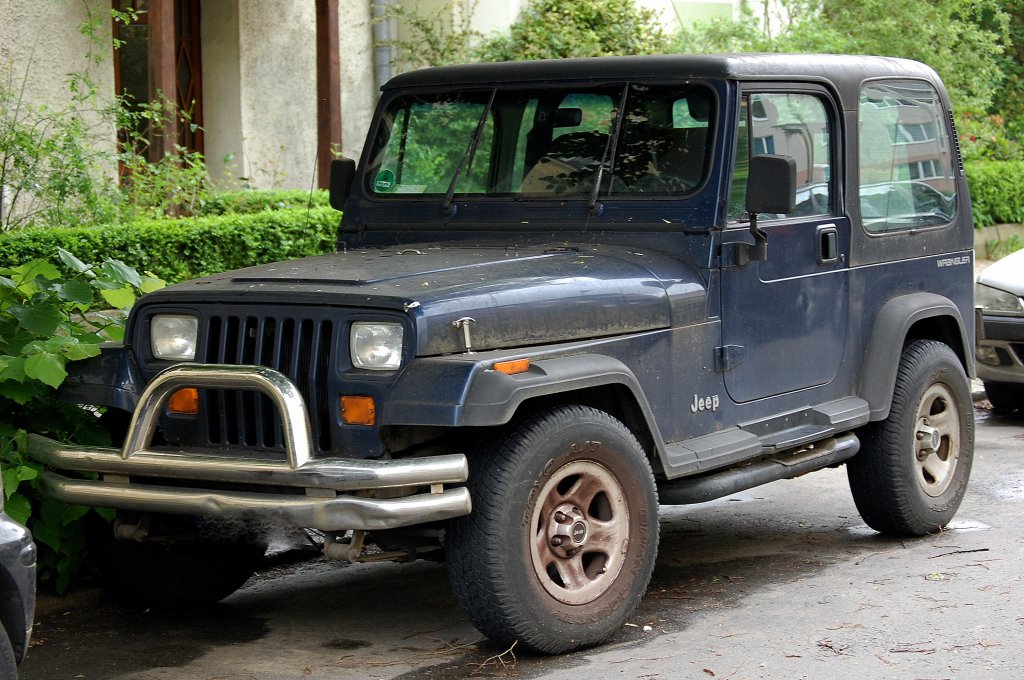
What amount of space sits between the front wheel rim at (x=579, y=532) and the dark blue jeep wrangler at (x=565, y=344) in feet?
0.03

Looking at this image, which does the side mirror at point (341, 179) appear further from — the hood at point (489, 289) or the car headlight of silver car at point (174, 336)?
the car headlight of silver car at point (174, 336)

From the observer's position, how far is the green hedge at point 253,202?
1233 cm

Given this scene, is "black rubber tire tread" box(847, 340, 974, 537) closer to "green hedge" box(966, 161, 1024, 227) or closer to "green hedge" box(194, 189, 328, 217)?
"green hedge" box(194, 189, 328, 217)

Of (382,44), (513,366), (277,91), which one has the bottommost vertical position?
(513,366)

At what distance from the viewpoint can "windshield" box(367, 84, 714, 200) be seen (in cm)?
588

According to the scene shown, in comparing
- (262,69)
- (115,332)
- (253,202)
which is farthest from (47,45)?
(115,332)

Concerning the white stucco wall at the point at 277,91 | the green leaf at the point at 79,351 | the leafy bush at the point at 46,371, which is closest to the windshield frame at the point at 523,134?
the leafy bush at the point at 46,371

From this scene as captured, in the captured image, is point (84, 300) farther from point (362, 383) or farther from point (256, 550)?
point (362, 383)

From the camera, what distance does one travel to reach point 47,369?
5.24m

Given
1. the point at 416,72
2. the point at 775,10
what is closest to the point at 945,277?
the point at 416,72

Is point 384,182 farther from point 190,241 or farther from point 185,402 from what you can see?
point 190,241

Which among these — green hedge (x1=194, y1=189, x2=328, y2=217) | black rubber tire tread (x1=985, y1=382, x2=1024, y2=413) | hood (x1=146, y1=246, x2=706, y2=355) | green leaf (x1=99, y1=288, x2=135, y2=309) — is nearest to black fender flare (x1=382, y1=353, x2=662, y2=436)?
hood (x1=146, y1=246, x2=706, y2=355)

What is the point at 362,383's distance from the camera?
4.69 metres

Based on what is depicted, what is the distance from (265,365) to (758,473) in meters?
2.10
